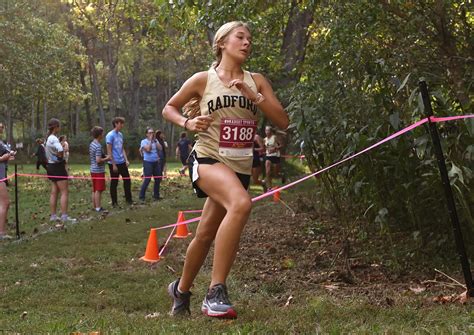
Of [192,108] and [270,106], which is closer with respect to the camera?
[270,106]

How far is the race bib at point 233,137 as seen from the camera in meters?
4.05

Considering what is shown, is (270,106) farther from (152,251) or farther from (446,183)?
(152,251)

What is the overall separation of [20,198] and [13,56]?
747 centimetres

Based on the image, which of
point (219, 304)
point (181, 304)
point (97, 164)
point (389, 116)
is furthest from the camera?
point (97, 164)

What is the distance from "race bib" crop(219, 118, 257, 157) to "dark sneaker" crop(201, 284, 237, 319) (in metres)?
0.86

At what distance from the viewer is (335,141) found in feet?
19.6

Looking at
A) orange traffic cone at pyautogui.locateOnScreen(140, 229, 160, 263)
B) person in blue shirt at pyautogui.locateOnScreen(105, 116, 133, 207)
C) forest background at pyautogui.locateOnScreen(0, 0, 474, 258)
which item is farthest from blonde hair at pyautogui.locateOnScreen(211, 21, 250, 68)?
person in blue shirt at pyautogui.locateOnScreen(105, 116, 133, 207)

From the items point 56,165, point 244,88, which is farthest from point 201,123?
point 56,165

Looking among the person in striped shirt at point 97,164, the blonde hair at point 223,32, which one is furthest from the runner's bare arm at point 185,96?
the person in striped shirt at point 97,164

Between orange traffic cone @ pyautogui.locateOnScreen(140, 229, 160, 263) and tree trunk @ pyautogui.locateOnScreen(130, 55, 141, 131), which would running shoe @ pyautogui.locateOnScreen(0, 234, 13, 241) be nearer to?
orange traffic cone @ pyautogui.locateOnScreen(140, 229, 160, 263)

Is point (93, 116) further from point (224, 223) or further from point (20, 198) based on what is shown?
point (224, 223)

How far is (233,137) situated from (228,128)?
7 centimetres

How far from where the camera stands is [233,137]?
13.3 feet

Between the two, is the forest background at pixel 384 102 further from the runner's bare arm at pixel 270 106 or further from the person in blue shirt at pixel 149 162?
the person in blue shirt at pixel 149 162
